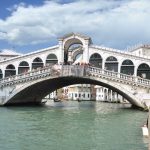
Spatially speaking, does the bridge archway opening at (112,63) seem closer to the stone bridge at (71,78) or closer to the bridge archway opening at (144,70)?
the bridge archway opening at (144,70)

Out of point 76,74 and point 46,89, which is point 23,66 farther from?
point 76,74

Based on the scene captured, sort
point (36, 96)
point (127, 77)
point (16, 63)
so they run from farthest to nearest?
point (36, 96) → point (16, 63) → point (127, 77)

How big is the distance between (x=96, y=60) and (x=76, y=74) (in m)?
2.13

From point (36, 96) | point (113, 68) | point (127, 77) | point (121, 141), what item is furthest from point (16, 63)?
point (121, 141)

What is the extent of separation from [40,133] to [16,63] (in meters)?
14.0

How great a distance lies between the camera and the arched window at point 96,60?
78.6 feet

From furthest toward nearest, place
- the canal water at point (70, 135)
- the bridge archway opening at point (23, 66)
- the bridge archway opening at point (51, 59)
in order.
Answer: the bridge archway opening at point (23, 66) < the bridge archway opening at point (51, 59) < the canal water at point (70, 135)

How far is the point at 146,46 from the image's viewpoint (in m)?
32.1

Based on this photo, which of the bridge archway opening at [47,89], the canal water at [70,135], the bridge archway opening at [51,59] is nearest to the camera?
the canal water at [70,135]

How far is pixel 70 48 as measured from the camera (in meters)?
26.0

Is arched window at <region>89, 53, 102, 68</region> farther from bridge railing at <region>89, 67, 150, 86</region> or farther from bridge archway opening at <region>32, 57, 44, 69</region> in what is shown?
bridge archway opening at <region>32, 57, 44, 69</region>

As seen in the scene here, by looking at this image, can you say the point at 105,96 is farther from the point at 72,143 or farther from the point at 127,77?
the point at 72,143

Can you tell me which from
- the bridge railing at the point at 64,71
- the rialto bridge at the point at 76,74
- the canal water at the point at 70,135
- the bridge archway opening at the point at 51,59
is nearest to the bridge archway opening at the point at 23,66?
the rialto bridge at the point at 76,74

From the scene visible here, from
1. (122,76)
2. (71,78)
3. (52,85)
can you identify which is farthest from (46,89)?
(122,76)
